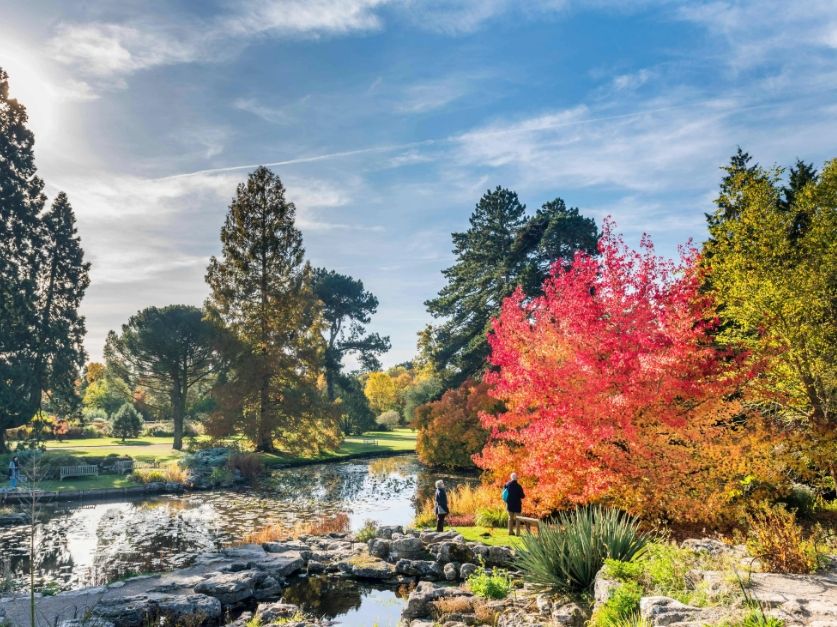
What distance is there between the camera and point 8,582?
13.1m

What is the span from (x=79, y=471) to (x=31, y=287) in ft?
42.9

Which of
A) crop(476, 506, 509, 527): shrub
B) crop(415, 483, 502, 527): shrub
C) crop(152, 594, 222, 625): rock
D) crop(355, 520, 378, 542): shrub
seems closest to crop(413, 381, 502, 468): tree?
crop(415, 483, 502, 527): shrub

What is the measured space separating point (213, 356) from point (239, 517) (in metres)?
27.4

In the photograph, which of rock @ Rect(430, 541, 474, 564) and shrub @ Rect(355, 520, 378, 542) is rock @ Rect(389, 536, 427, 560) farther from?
shrub @ Rect(355, 520, 378, 542)

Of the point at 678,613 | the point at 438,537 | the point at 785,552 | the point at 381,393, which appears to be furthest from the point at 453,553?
the point at 381,393

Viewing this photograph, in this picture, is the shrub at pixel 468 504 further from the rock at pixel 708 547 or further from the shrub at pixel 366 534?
the rock at pixel 708 547

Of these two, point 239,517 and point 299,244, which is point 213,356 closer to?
point 299,244

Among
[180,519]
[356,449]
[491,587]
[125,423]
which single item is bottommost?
[356,449]

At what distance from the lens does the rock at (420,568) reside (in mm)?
13773

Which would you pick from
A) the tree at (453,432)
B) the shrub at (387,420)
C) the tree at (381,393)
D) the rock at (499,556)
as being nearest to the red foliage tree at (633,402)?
the rock at (499,556)

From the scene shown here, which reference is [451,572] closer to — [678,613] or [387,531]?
[387,531]

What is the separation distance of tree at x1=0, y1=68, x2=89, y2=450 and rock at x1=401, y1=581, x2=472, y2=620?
32712mm

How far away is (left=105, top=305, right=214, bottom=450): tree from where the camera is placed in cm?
4444

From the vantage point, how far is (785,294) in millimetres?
14672
